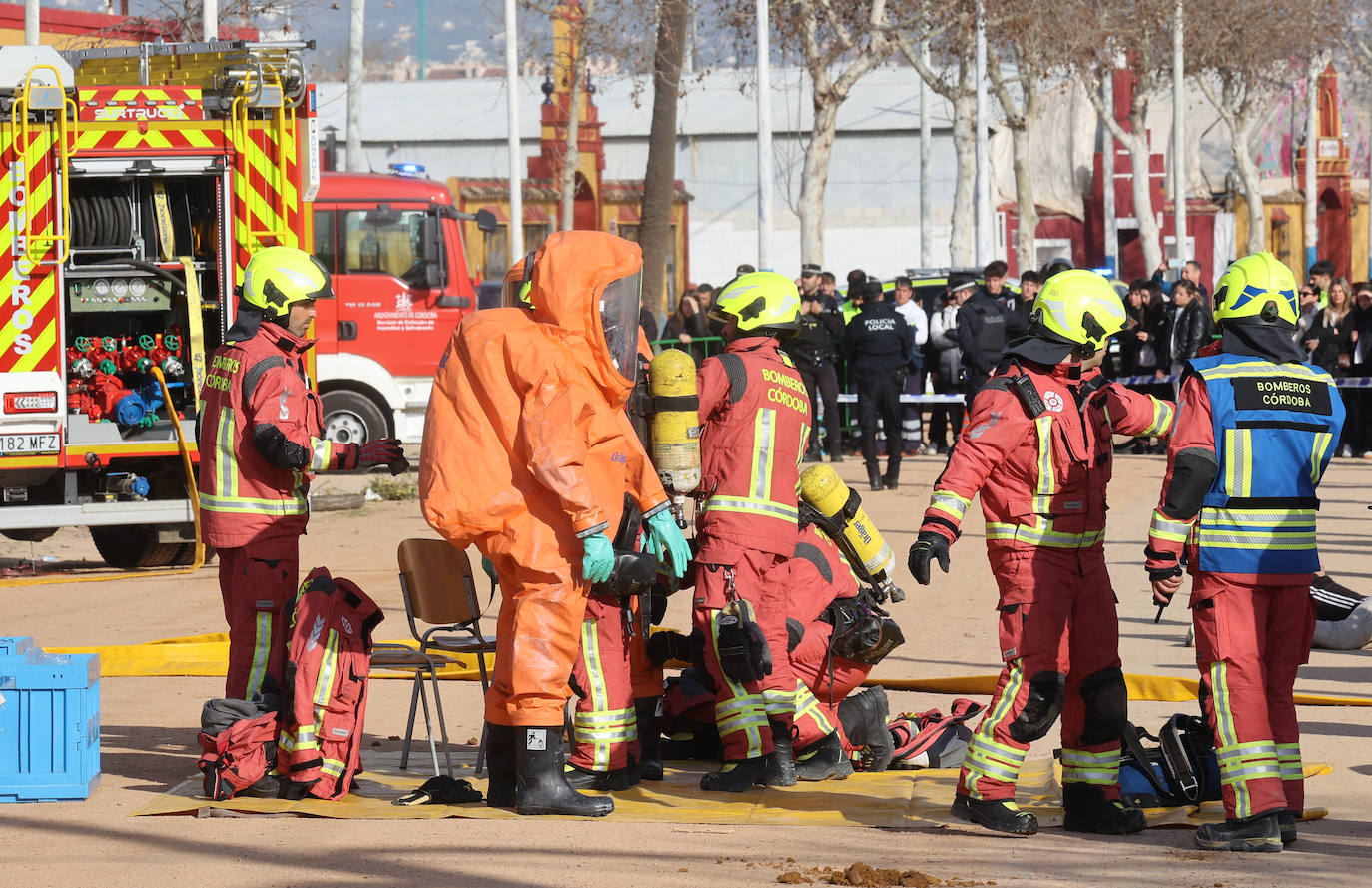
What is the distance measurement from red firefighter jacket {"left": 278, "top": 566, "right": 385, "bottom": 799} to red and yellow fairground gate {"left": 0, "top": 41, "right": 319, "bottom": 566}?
5.00 meters


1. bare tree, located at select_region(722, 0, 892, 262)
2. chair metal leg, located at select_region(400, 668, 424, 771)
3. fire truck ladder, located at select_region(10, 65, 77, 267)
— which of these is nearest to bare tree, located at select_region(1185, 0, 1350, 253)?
bare tree, located at select_region(722, 0, 892, 262)

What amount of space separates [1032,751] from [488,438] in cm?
296

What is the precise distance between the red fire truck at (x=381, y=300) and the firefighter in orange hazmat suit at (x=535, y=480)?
11779 mm

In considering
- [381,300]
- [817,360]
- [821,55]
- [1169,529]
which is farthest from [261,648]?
[821,55]

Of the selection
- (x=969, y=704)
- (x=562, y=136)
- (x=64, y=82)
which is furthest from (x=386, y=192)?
(x=562, y=136)

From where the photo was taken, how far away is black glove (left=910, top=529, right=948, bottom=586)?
20.5 feet

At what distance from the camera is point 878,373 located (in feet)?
57.2

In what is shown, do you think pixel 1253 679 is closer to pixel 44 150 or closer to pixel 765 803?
pixel 765 803

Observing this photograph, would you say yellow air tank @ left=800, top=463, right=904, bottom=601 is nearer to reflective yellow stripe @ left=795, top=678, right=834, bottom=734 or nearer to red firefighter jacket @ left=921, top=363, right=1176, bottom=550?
reflective yellow stripe @ left=795, top=678, right=834, bottom=734

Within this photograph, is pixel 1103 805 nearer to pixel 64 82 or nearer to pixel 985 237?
pixel 64 82

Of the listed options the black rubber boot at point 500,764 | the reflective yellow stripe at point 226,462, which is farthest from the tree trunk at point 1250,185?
the black rubber boot at point 500,764

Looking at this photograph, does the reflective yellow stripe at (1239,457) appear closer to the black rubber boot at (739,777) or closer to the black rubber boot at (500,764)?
the black rubber boot at (739,777)

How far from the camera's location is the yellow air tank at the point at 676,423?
7168 mm

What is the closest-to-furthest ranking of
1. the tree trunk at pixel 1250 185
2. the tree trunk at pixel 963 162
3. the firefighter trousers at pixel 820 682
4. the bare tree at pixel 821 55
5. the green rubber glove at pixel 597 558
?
the green rubber glove at pixel 597 558
the firefighter trousers at pixel 820 682
the bare tree at pixel 821 55
the tree trunk at pixel 963 162
the tree trunk at pixel 1250 185
